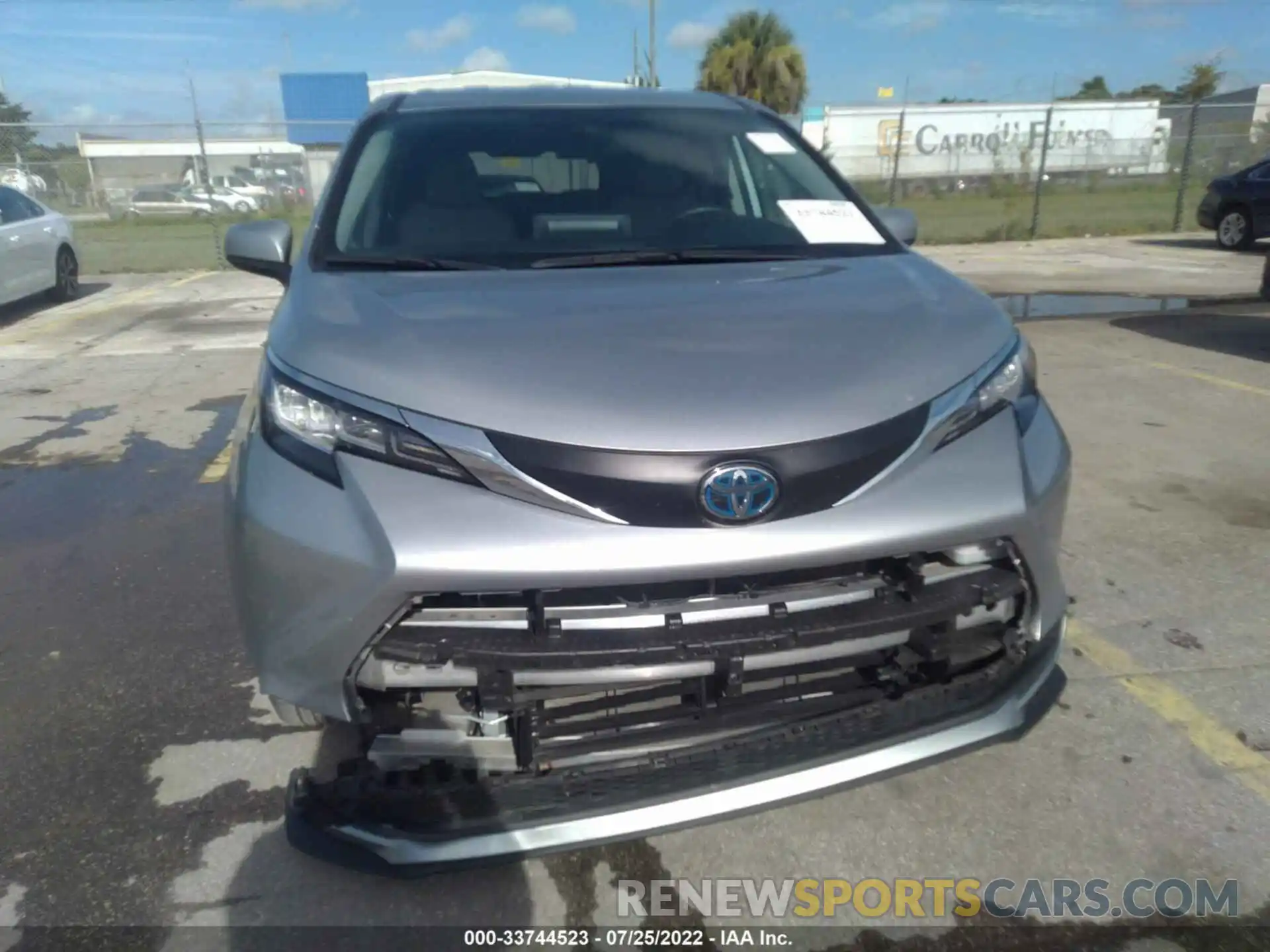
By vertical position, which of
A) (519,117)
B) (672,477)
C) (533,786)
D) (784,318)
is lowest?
(533,786)

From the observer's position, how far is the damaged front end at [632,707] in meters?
1.76

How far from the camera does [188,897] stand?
2.08 m

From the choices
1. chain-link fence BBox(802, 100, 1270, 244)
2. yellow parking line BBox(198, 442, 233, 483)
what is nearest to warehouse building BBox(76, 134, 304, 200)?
chain-link fence BBox(802, 100, 1270, 244)

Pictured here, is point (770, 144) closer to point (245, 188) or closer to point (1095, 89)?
point (245, 188)

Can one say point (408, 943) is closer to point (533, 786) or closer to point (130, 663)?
point (533, 786)

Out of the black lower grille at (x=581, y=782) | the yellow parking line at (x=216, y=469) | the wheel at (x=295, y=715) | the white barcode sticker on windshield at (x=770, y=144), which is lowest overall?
the yellow parking line at (x=216, y=469)

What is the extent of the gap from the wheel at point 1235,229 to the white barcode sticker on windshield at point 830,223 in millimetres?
14749

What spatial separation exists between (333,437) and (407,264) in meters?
0.79

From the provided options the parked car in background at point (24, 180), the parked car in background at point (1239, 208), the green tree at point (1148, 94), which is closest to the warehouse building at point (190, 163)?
the parked car in background at point (24, 180)

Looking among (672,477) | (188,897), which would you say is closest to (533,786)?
(672,477)

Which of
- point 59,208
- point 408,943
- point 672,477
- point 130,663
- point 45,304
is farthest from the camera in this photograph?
point 59,208

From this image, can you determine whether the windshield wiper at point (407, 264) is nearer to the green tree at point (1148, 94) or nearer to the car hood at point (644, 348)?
A: the car hood at point (644, 348)

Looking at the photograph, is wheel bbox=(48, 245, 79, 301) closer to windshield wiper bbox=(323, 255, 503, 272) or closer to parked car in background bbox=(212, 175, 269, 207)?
parked car in background bbox=(212, 175, 269, 207)

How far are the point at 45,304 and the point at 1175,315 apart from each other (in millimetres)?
12521
